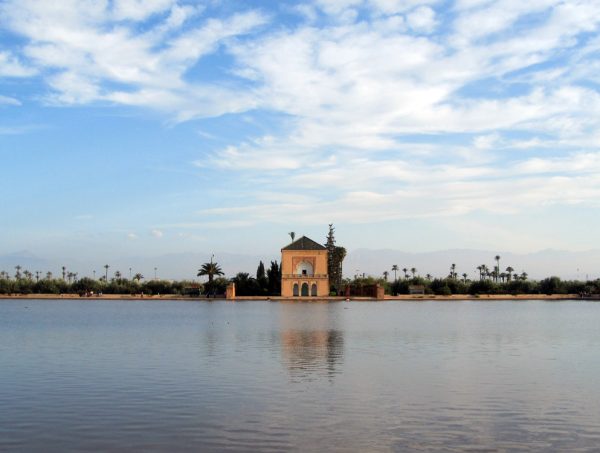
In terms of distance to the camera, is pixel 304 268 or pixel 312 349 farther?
pixel 304 268

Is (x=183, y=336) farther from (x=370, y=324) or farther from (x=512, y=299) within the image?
(x=512, y=299)

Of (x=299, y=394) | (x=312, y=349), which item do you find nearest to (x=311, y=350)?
(x=312, y=349)

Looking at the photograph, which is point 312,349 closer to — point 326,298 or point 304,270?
point 326,298

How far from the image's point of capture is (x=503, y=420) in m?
9.92

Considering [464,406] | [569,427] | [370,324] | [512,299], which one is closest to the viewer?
[569,427]

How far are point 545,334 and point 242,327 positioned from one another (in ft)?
40.8

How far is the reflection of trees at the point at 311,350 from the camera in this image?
15520 millimetres

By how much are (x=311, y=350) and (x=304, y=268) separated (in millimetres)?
54181

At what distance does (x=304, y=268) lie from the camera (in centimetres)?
7375

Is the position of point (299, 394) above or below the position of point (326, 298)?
below

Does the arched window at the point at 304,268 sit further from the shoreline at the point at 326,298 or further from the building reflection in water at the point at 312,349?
the building reflection in water at the point at 312,349

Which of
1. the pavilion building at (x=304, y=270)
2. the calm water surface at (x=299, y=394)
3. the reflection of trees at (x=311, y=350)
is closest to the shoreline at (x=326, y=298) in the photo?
the pavilion building at (x=304, y=270)

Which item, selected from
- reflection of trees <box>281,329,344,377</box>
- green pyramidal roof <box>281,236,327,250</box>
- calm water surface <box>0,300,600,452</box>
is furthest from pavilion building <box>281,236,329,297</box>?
calm water surface <box>0,300,600,452</box>

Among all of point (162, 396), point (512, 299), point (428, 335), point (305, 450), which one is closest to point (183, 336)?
point (428, 335)
